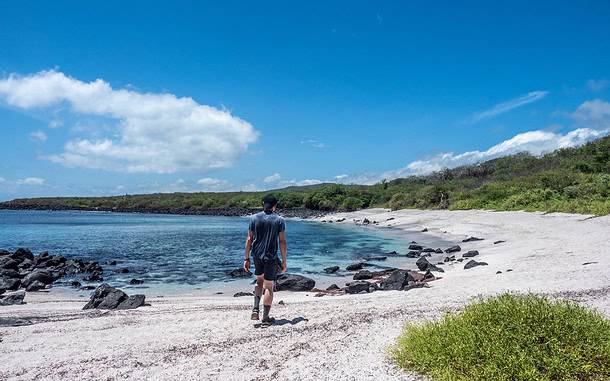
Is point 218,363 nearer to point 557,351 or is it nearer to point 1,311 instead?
point 557,351

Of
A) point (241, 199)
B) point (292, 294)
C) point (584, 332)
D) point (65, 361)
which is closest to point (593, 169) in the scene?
point (292, 294)

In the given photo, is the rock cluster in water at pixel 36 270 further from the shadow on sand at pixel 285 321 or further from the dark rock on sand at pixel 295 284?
the shadow on sand at pixel 285 321

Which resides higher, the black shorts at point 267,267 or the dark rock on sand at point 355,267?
the black shorts at point 267,267

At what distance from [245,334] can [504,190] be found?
48513 millimetres

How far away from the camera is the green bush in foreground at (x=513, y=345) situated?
16.0ft

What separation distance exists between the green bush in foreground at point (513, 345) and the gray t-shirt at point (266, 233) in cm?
Answer: 313

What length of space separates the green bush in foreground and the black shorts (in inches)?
121

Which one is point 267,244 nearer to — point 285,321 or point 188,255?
point 285,321

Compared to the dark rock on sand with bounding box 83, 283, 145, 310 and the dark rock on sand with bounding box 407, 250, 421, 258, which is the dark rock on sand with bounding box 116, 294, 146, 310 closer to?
the dark rock on sand with bounding box 83, 283, 145, 310

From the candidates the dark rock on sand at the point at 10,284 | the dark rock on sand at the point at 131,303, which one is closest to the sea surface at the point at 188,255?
the dark rock on sand at the point at 10,284

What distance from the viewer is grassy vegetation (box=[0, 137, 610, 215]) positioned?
37.8m

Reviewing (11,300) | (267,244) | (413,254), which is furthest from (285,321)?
(413,254)

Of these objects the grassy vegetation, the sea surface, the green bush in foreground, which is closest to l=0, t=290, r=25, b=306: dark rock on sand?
the sea surface

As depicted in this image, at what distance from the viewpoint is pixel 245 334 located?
7.95 meters
